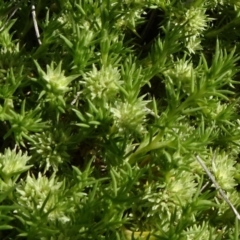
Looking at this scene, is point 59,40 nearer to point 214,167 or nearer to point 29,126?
point 29,126

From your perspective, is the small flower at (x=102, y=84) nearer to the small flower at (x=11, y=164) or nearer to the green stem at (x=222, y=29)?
the small flower at (x=11, y=164)

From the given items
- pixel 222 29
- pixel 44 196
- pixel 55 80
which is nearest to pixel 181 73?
pixel 222 29

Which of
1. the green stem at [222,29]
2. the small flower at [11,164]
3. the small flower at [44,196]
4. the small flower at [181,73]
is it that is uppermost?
the green stem at [222,29]

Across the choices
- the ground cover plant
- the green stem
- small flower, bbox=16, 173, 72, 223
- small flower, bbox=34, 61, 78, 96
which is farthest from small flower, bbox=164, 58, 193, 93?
small flower, bbox=16, 173, 72, 223

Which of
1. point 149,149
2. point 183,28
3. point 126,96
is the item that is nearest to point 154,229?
point 149,149

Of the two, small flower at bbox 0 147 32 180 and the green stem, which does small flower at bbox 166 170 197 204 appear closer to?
small flower at bbox 0 147 32 180

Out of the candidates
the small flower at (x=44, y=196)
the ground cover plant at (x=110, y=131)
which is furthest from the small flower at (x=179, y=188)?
the small flower at (x=44, y=196)

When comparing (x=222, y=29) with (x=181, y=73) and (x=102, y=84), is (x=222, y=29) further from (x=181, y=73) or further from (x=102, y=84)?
(x=102, y=84)
